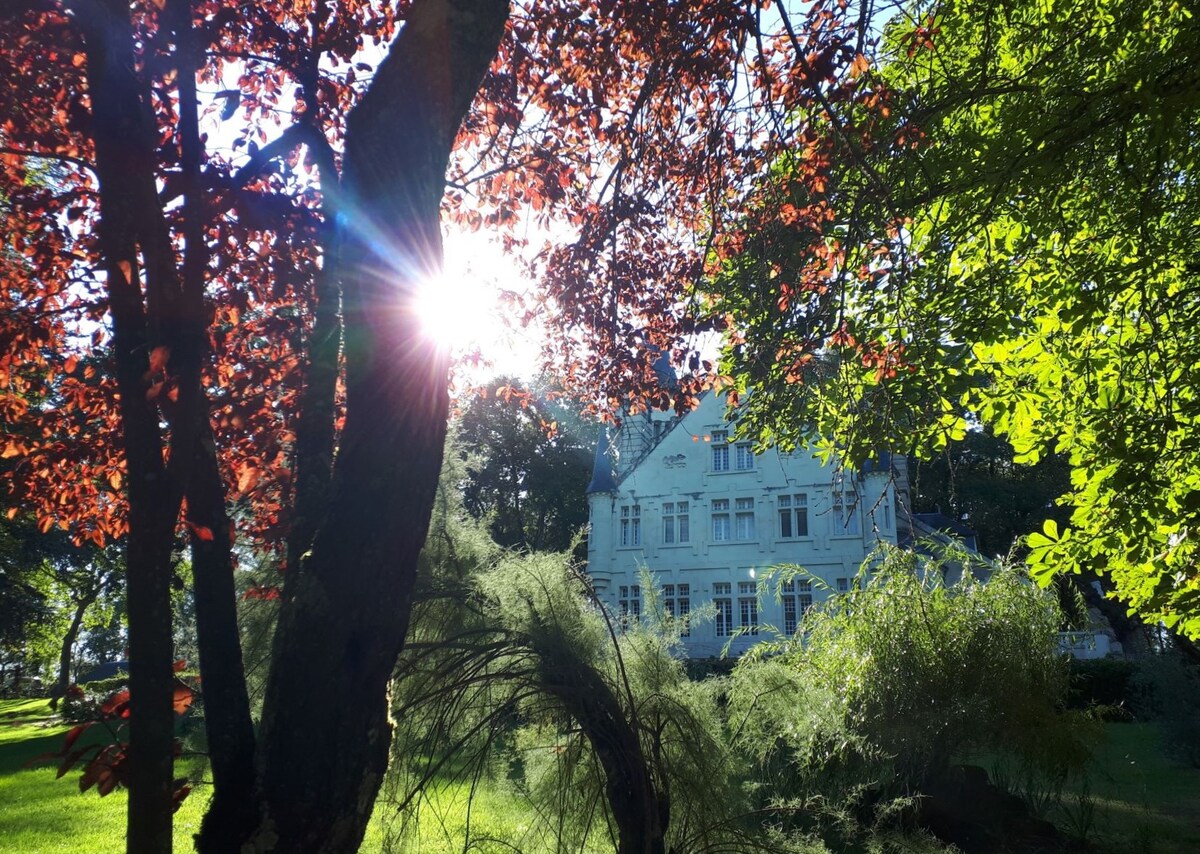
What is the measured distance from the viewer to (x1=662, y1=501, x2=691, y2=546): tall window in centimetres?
3378

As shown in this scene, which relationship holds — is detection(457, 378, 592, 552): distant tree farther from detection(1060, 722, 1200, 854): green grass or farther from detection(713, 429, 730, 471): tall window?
detection(1060, 722, 1200, 854): green grass

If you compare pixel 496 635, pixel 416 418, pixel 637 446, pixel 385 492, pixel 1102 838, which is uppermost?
pixel 637 446

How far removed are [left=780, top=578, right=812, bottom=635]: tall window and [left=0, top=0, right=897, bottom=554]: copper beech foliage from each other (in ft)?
82.0

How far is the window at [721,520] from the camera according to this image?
3312 centimetres

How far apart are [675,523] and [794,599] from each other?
5597mm

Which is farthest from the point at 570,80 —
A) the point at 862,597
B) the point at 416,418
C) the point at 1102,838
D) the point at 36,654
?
the point at 36,654

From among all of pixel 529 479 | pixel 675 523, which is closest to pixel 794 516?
pixel 675 523

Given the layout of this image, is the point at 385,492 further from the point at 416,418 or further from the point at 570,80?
the point at 570,80

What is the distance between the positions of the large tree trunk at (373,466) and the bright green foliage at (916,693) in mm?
6655

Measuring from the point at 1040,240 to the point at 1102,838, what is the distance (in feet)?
24.0

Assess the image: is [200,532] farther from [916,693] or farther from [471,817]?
→ [916,693]

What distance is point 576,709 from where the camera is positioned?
19.2 feet

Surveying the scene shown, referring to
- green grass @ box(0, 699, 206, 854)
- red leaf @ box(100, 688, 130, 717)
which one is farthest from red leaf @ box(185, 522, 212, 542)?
green grass @ box(0, 699, 206, 854)

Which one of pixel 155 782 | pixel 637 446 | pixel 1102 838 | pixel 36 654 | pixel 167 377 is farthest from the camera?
pixel 36 654
